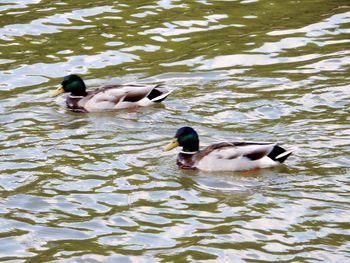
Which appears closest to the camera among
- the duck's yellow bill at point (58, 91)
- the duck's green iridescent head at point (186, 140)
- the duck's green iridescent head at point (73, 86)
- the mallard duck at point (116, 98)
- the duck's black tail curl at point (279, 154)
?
the duck's black tail curl at point (279, 154)

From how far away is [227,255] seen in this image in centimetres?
1162

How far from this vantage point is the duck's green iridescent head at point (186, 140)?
48.8 ft

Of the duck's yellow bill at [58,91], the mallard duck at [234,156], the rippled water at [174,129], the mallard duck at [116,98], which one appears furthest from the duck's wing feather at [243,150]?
the duck's yellow bill at [58,91]

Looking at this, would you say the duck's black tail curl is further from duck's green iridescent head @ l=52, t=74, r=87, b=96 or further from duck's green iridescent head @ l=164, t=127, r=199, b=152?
duck's green iridescent head @ l=52, t=74, r=87, b=96

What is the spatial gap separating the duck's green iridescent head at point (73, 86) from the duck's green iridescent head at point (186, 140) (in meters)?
3.10

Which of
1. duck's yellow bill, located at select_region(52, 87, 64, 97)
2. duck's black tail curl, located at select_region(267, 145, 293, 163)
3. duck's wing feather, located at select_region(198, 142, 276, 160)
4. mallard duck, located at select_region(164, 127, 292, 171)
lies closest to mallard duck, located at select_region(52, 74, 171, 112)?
duck's yellow bill, located at select_region(52, 87, 64, 97)

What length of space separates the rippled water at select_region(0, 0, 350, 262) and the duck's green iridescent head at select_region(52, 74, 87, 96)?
286mm

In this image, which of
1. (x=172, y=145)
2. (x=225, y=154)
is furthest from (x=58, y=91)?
(x=225, y=154)

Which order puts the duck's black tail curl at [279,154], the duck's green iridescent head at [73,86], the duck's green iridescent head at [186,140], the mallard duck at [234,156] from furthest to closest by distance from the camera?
the duck's green iridescent head at [73,86] → the duck's green iridescent head at [186,140] → the mallard duck at [234,156] → the duck's black tail curl at [279,154]

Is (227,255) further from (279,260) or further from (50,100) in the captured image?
(50,100)

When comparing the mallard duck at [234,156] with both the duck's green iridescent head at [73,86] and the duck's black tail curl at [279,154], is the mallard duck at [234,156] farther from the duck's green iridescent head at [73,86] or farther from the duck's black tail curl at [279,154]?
the duck's green iridescent head at [73,86]

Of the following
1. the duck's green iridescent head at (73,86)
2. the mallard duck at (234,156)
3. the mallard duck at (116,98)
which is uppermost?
the duck's green iridescent head at (73,86)

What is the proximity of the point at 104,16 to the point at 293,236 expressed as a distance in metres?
10.5

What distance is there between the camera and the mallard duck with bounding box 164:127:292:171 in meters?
14.2
